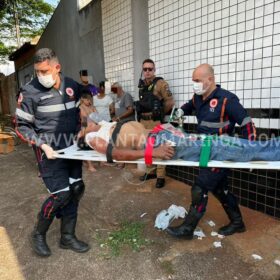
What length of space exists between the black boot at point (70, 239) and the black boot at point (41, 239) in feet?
0.54

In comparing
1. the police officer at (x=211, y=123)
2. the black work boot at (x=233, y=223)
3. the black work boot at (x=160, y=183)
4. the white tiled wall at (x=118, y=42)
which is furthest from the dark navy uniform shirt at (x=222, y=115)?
the white tiled wall at (x=118, y=42)

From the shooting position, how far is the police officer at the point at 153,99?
14.1ft

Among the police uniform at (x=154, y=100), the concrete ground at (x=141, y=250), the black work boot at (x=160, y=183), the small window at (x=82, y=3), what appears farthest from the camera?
the small window at (x=82, y=3)

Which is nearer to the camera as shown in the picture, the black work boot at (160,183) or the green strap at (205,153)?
the green strap at (205,153)

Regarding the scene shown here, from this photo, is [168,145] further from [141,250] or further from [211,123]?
[141,250]

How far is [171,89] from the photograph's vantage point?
468cm

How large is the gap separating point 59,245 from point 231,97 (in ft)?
7.62

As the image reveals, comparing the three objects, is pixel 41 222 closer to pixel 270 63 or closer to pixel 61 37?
pixel 270 63

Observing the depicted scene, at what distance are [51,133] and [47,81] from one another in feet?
1.65

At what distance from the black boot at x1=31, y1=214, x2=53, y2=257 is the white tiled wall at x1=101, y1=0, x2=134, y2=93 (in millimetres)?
3612

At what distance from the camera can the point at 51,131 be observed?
2672 mm

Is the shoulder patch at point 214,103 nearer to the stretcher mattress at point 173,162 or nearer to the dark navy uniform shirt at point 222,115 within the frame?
the dark navy uniform shirt at point 222,115

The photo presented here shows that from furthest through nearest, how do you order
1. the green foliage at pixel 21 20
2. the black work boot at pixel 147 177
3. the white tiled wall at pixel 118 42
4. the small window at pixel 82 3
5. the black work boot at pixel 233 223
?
the green foliage at pixel 21 20, the small window at pixel 82 3, the white tiled wall at pixel 118 42, the black work boot at pixel 147 177, the black work boot at pixel 233 223

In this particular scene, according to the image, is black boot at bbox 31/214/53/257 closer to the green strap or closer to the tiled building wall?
the green strap
